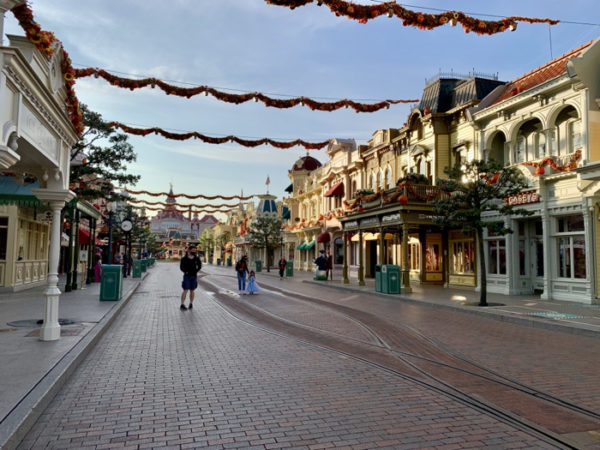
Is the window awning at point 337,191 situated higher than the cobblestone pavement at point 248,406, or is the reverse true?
the window awning at point 337,191

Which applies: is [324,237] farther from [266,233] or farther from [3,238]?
[3,238]

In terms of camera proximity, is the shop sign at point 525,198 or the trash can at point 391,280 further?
the trash can at point 391,280

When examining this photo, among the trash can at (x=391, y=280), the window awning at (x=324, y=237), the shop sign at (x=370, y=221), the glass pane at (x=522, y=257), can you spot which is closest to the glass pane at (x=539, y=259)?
the glass pane at (x=522, y=257)

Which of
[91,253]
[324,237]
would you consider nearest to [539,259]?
[91,253]

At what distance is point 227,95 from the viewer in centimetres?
1437

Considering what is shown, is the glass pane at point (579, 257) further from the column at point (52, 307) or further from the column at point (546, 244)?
the column at point (52, 307)

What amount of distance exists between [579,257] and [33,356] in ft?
55.2

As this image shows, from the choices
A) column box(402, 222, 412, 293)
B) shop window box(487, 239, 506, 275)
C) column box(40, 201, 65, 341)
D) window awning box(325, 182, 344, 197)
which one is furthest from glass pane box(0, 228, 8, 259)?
window awning box(325, 182, 344, 197)

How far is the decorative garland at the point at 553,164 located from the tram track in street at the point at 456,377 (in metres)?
9.43

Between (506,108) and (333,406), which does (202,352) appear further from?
(506,108)

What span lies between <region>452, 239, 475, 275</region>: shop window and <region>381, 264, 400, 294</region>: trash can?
4.39m

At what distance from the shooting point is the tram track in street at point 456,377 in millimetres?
4590

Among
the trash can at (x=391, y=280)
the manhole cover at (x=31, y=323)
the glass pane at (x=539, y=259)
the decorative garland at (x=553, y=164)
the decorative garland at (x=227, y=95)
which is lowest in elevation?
the manhole cover at (x=31, y=323)

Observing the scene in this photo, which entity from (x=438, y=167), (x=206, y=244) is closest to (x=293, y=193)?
(x=438, y=167)
